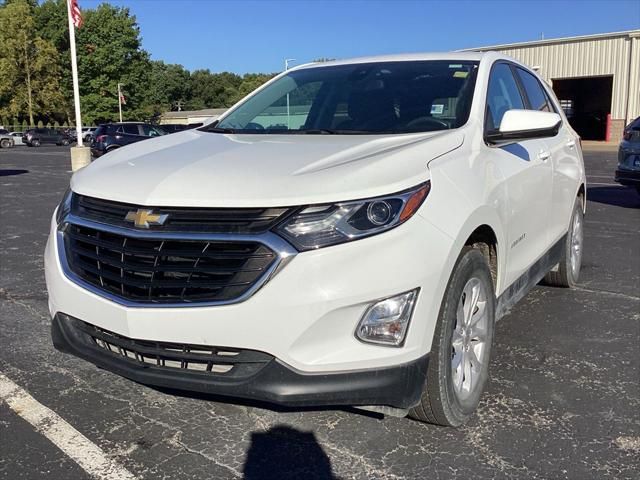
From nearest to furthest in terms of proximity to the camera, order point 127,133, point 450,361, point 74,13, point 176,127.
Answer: point 450,361 < point 176,127 < point 74,13 < point 127,133

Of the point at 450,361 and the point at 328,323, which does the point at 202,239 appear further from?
the point at 450,361

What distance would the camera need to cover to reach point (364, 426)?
307cm

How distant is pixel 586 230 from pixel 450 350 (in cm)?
646

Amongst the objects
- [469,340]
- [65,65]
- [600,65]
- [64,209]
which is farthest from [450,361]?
[65,65]

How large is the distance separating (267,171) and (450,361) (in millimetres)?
1147

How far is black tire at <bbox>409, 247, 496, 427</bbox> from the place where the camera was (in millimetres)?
2656

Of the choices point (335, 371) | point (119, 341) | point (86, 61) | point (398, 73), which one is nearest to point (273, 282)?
point (335, 371)

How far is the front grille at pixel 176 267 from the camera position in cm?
239

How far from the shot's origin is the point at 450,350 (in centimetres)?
277

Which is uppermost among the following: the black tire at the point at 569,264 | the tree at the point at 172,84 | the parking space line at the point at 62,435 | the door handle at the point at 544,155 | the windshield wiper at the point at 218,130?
the tree at the point at 172,84

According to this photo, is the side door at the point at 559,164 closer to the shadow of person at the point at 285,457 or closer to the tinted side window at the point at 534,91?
the tinted side window at the point at 534,91

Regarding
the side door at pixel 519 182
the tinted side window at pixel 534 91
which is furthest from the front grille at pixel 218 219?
the tinted side window at pixel 534 91

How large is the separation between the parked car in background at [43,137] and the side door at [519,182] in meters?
49.9

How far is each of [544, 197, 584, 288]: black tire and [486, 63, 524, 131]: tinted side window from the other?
50.7 inches
